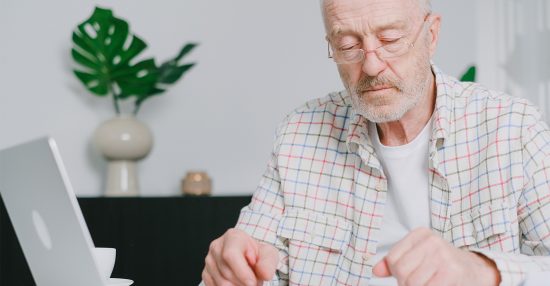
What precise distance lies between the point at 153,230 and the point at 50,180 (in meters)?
1.35

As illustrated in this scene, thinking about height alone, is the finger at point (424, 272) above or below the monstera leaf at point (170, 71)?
below

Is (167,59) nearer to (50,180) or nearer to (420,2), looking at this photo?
(420,2)

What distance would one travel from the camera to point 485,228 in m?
1.31

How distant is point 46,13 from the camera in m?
2.49

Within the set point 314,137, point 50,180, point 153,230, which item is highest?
point 50,180

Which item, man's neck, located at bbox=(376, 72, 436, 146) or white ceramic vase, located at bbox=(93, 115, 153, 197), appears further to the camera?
white ceramic vase, located at bbox=(93, 115, 153, 197)

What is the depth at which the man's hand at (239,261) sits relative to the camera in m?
1.10

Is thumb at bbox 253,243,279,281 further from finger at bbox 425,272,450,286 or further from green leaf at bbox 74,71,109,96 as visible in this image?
green leaf at bbox 74,71,109,96

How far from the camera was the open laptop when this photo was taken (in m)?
0.97

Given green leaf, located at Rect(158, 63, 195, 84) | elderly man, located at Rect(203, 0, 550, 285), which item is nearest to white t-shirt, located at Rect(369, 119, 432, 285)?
elderly man, located at Rect(203, 0, 550, 285)

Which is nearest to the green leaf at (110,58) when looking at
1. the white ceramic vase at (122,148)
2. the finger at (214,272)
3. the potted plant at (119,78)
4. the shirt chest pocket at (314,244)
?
the potted plant at (119,78)

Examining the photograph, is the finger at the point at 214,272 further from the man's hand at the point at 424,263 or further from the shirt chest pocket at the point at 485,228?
the shirt chest pocket at the point at 485,228

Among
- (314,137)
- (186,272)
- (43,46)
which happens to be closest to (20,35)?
(43,46)

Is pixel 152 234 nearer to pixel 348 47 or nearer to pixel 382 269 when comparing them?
pixel 348 47
